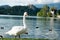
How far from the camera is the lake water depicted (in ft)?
20.2

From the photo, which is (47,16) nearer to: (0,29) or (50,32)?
(50,32)

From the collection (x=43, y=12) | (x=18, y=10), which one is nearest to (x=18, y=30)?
(x=18, y=10)

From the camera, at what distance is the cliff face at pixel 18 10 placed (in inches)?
243

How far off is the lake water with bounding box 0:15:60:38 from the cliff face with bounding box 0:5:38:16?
71 millimetres

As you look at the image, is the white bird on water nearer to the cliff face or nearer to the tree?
the cliff face

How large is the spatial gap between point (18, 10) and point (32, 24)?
37 centimetres

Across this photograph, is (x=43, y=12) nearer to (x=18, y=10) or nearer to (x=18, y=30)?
(x=18, y=10)

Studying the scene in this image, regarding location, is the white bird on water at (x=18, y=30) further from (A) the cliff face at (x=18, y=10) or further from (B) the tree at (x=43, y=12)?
(B) the tree at (x=43, y=12)

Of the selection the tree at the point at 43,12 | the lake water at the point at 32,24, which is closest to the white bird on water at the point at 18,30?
the lake water at the point at 32,24

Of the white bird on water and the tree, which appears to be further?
the tree

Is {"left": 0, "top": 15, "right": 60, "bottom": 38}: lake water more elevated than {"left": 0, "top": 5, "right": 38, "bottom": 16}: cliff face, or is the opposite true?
{"left": 0, "top": 5, "right": 38, "bottom": 16}: cliff face

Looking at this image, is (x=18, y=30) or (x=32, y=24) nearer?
(x=18, y=30)

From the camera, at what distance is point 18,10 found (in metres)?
6.18

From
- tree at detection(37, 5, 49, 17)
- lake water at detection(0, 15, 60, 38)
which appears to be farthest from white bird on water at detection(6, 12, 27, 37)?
tree at detection(37, 5, 49, 17)
